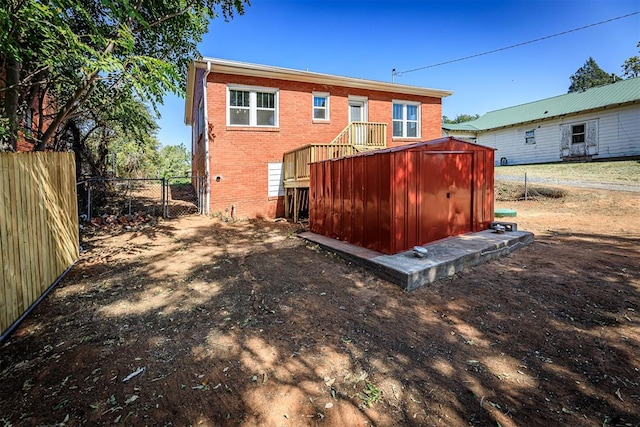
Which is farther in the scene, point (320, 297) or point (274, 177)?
point (274, 177)

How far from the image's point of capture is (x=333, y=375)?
9.09ft

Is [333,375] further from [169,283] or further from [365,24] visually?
[365,24]

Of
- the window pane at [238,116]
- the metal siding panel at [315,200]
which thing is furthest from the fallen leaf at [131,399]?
the window pane at [238,116]

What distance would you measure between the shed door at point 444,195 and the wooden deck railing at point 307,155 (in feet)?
11.8

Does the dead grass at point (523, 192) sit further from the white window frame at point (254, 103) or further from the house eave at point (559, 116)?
the white window frame at point (254, 103)

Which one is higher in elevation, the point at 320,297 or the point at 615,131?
the point at 615,131

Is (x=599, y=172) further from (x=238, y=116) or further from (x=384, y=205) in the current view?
(x=238, y=116)

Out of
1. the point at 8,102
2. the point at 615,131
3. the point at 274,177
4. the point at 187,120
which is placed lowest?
the point at 274,177

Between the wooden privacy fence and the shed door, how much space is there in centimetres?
609

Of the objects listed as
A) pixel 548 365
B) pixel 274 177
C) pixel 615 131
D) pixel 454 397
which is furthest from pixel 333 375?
pixel 615 131

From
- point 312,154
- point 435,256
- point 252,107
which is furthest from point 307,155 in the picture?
point 435,256

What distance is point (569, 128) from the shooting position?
19266mm

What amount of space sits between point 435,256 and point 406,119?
10873mm

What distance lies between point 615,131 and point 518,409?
72.5 feet
